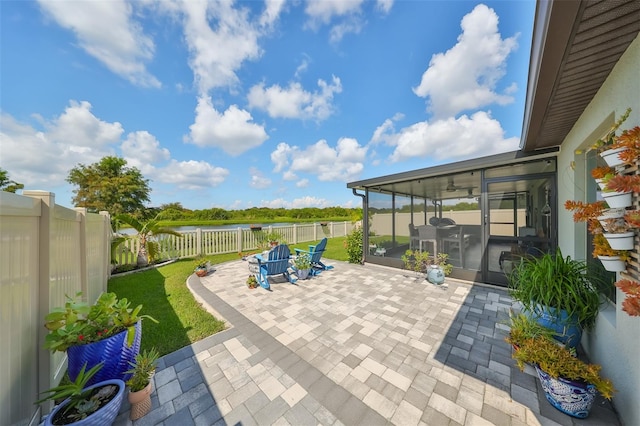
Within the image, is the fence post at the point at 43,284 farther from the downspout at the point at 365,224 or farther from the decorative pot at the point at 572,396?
the downspout at the point at 365,224

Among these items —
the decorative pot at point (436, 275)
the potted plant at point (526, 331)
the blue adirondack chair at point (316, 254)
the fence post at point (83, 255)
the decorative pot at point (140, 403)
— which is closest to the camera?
the decorative pot at point (140, 403)

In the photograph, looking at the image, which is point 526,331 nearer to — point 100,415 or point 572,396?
point 572,396

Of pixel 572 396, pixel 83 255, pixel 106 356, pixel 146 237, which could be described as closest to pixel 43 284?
pixel 106 356

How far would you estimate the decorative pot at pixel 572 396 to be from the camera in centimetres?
154

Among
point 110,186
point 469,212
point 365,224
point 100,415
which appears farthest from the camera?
point 110,186

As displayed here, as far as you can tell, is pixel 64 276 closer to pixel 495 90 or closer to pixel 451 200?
pixel 451 200

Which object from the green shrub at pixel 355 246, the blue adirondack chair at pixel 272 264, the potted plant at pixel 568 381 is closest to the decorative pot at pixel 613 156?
the potted plant at pixel 568 381

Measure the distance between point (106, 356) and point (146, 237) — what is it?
5951 mm

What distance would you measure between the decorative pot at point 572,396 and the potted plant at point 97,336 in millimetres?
3515

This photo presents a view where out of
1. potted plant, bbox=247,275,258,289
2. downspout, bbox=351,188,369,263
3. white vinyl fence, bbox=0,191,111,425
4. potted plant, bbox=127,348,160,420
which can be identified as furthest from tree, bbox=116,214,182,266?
downspout, bbox=351,188,369,263

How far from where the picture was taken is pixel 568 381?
1.57 meters

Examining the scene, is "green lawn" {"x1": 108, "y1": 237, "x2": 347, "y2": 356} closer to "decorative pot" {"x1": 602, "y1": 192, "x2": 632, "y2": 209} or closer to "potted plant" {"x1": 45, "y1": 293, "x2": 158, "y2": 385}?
"potted plant" {"x1": 45, "y1": 293, "x2": 158, "y2": 385}

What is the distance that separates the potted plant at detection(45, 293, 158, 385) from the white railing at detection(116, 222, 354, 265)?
18.8 ft

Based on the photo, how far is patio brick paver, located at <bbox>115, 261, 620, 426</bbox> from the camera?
165 cm
